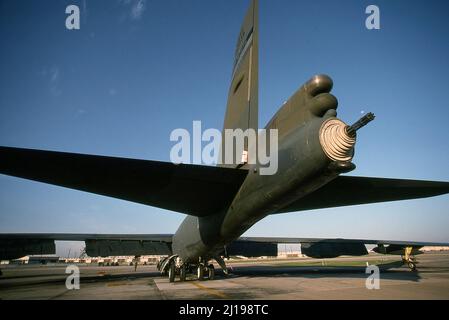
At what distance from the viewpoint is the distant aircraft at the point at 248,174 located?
440cm

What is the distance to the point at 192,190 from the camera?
20.8 feet

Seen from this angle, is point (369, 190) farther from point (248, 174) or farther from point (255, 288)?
point (255, 288)

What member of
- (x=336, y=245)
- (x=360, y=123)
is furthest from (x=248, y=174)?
(x=336, y=245)

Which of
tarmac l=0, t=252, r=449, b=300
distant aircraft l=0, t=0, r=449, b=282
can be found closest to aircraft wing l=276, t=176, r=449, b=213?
distant aircraft l=0, t=0, r=449, b=282

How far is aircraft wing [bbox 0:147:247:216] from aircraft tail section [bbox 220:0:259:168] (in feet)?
2.72

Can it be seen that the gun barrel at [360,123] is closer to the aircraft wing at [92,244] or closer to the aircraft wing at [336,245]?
the aircraft wing at [92,244]

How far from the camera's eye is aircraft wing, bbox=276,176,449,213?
641 centimetres

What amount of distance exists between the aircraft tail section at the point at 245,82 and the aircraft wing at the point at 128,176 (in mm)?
828

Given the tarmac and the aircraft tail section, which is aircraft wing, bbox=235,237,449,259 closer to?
the tarmac

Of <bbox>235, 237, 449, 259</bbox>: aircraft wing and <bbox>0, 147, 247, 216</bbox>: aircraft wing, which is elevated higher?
<bbox>0, 147, 247, 216</bbox>: aircraft wing

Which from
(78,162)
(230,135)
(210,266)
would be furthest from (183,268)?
(78,162)

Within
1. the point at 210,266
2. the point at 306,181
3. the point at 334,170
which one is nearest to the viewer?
the point at 334,170
